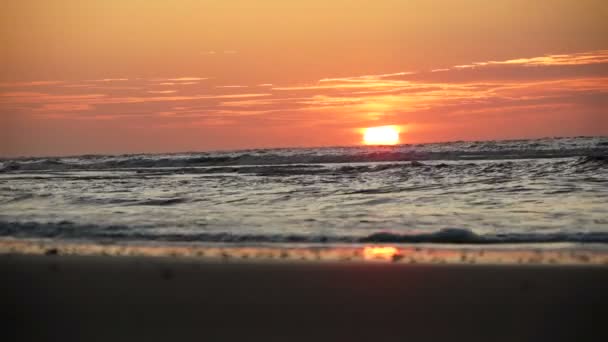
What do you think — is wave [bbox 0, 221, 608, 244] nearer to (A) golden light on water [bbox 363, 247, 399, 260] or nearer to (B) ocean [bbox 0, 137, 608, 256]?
(B) ocean [bbox 0, 137, 608, 256]

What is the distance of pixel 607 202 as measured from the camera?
722cm

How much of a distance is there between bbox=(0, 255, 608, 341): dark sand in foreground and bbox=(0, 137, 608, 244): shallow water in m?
1.32

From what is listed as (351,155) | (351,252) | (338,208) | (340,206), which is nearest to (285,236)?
(351,252)

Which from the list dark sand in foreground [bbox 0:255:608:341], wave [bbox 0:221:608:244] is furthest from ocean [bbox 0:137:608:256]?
dark sand in foreground [bbox 0:255:608:341]

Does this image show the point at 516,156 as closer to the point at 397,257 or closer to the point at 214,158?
the point at 214,158

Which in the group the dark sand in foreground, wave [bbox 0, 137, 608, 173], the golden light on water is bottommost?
the dark sand in foreground

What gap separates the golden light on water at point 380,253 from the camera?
484 centimetres

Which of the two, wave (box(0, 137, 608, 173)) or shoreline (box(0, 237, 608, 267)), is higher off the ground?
wave (box(0, 137, 608, 173))

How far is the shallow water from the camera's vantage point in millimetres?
5941

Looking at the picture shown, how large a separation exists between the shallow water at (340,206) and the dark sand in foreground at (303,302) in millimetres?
1316

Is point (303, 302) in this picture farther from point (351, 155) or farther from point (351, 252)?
point (351, 155)

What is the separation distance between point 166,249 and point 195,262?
729 mm

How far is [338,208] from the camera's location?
7.81 m

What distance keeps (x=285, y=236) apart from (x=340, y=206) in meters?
2.25
